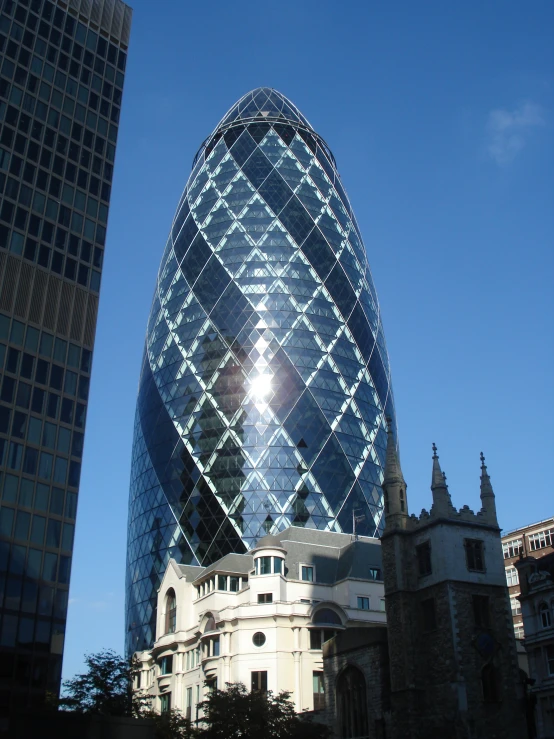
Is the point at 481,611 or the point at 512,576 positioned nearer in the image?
the point at 481,611

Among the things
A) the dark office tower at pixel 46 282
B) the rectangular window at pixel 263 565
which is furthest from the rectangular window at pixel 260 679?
the dark office tower at pixel 46 282

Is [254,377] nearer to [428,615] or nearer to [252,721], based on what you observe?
[428,615]

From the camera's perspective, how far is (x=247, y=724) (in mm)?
35875

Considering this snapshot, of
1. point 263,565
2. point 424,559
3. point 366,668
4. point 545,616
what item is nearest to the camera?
point 545,616

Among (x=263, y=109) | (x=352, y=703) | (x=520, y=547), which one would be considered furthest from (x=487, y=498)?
(x=263, y=109)

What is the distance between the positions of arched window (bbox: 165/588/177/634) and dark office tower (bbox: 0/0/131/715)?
73.3ft

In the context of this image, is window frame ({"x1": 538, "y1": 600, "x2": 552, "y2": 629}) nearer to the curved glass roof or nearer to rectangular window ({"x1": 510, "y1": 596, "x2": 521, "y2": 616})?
rectangular window ({"x1": 510, "y1": 596, "x2": 521, "y2": 616})

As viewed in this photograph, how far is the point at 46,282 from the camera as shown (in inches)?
1598

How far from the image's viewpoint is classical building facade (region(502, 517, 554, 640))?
187 ft

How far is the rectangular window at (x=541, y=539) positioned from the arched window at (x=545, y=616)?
18988 mm

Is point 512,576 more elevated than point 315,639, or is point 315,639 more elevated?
point 512,576

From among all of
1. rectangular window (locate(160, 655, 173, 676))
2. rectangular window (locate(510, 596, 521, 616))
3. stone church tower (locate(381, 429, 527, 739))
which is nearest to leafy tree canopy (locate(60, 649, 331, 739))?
stone church tower (locate(381, 429, 527, 739))

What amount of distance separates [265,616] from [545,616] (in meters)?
16.5

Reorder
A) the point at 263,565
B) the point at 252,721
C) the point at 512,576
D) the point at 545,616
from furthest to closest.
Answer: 1. the point at 512,576
2. the point at 263,565
3. the point at 545,616
4. the point at 252,721
